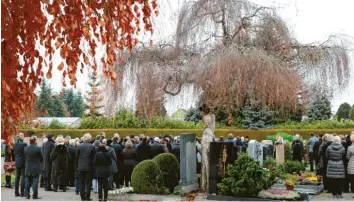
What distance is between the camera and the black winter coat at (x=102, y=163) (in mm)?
13859

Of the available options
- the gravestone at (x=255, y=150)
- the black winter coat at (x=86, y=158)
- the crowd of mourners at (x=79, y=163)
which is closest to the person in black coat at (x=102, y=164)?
the crowd of mourners at (x=79, y=163)

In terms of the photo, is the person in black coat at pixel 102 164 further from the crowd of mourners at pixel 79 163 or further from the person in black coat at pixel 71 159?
the person in black coat at pixel 71 159

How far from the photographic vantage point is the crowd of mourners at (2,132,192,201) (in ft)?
46.8

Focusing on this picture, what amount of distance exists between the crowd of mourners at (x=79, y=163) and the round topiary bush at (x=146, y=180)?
0.78 meters

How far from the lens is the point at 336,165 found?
1531cm

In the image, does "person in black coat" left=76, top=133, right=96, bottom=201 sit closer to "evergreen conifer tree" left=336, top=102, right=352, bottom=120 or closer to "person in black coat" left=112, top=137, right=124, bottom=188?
"person in black coat" left=112, top=137, right=124, bottom=188

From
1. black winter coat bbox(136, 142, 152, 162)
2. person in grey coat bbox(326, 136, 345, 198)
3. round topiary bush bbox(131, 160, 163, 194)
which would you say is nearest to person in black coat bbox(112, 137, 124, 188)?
black winter coat bbox(136, 142, 152, 162)

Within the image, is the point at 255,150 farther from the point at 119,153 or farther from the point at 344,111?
the point at 344,111

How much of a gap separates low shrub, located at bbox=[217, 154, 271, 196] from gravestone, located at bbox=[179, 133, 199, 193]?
1.62 metres

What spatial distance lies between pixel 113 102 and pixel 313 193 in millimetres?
6386

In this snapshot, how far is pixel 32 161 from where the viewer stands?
47.7ft

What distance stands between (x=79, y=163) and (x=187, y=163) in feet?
11.4

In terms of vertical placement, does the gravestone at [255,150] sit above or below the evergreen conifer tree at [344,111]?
below

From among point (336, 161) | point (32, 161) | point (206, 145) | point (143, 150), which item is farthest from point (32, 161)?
point (336, 161)
